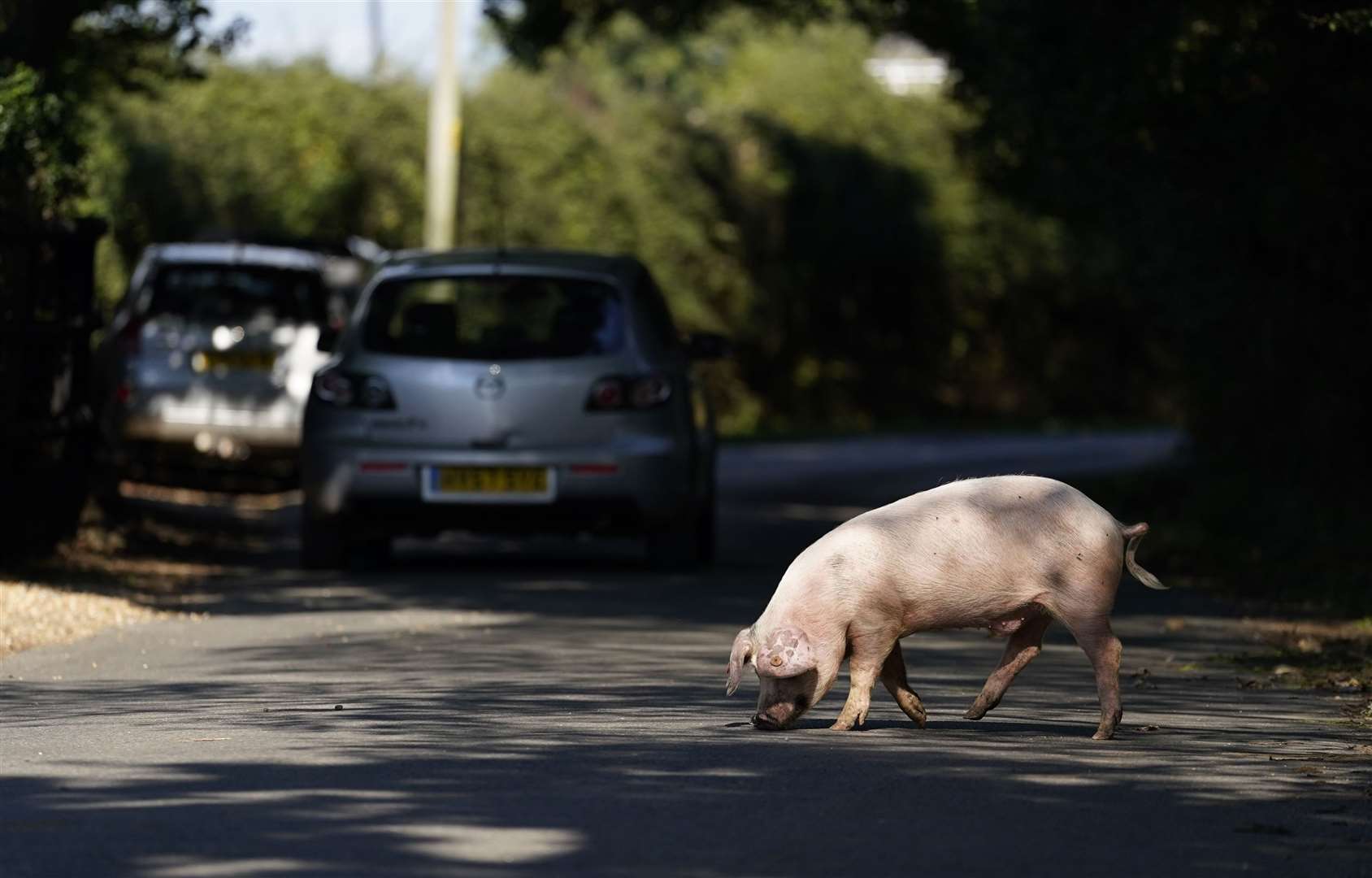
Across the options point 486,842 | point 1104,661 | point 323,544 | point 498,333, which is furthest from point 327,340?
point 486,842

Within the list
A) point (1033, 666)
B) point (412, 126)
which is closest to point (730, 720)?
point (1033, 666)

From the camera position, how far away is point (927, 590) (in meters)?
8.16

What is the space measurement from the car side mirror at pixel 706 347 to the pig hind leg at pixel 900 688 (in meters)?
6.75

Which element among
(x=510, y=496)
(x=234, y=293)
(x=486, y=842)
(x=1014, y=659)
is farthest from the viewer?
(x=234, y=293)

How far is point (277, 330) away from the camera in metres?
19.8

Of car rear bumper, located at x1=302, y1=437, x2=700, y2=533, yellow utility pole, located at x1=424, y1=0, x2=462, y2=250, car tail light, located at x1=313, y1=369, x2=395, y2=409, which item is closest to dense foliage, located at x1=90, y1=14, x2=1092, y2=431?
yellow utility pole, located at x1=424, y1=0, x2=462, y2=250

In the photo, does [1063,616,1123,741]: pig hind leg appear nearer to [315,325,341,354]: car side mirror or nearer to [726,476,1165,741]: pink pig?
[726,476,1165,741]: pink pig

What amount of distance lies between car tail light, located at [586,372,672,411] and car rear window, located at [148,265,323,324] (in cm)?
624

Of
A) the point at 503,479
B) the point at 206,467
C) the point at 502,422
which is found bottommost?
the point at 206,467

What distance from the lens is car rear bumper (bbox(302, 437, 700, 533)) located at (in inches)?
555

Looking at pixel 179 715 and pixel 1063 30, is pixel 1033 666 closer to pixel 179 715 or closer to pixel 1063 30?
pixel 179 715

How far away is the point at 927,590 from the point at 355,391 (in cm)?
665

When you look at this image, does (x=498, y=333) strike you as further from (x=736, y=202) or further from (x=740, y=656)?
(x=736, y=202)

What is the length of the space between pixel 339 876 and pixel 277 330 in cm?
1414
